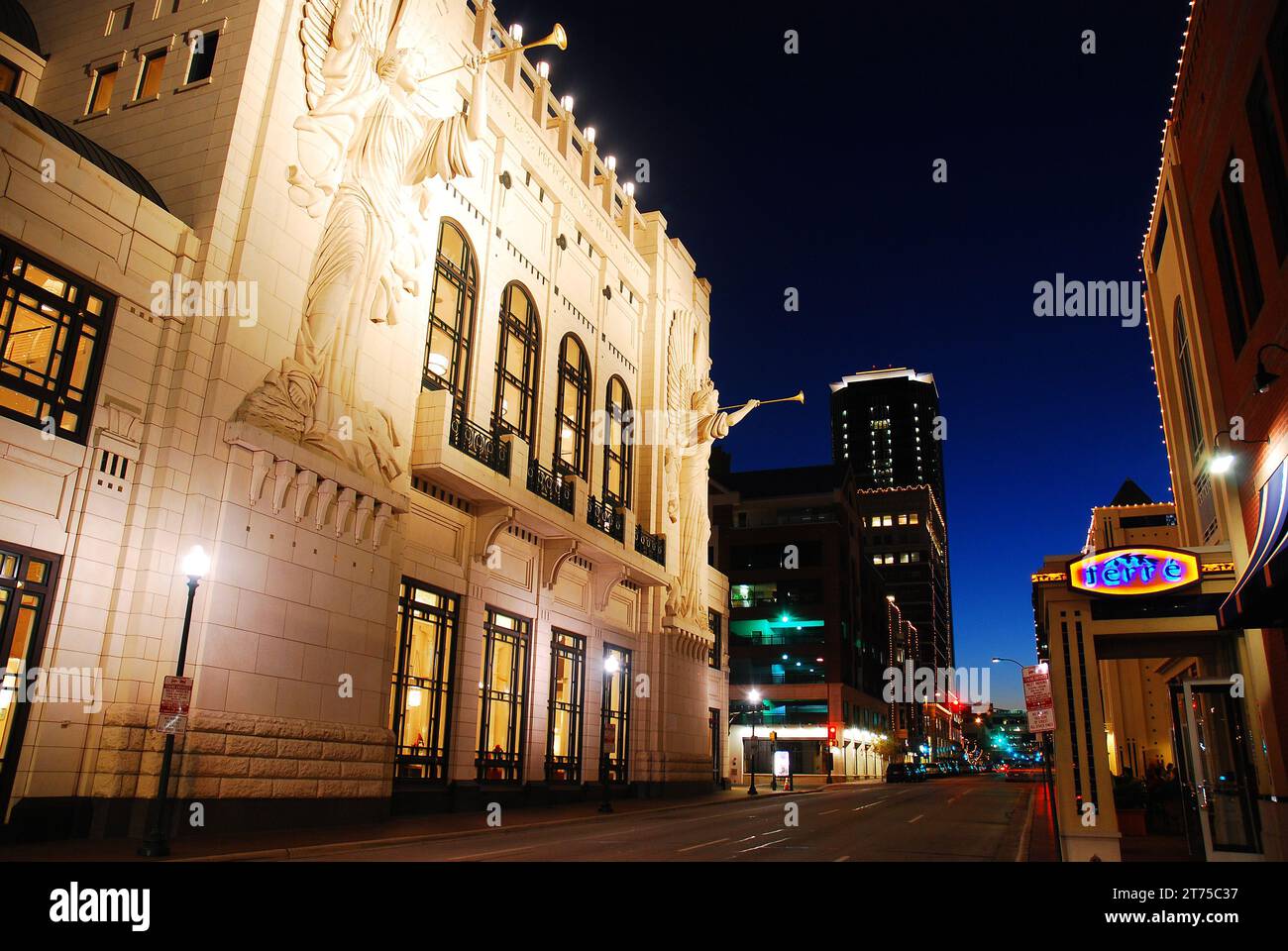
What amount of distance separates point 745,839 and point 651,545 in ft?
66.4

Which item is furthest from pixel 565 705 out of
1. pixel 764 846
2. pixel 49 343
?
pixel 49 343

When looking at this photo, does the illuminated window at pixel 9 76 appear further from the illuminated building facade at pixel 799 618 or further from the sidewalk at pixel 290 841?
the illuminated building facade at pixel 799 618

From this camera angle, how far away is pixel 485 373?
28688 millimetres

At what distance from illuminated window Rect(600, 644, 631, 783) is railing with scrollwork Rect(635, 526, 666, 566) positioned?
420 centimetres

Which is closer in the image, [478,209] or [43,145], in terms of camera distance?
[43,145]

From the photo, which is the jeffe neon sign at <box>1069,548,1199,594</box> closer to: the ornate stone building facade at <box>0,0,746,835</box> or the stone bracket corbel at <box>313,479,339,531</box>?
the stone bracket corbel at <box>313,479,339,531</box>

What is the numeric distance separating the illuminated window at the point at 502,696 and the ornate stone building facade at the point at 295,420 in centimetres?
13

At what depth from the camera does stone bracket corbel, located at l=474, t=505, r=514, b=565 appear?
27.2 m

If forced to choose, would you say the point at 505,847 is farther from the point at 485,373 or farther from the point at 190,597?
the point at 485,373
